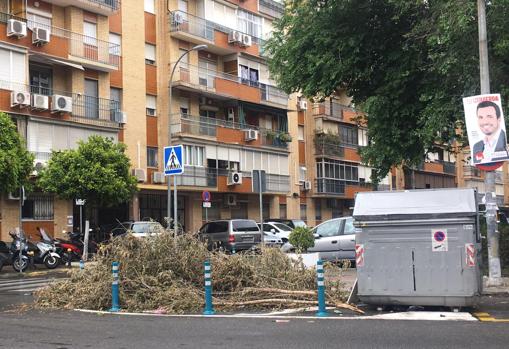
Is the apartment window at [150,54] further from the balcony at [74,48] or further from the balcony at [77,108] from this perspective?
the balcony at [77,108]

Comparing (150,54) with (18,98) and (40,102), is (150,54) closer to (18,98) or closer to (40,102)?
(40,102)

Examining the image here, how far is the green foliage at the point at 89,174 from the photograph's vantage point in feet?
80.8

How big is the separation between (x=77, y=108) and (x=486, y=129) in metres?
22.4

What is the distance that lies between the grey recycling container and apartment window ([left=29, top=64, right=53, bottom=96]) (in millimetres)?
22855

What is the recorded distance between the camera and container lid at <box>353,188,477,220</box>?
10.4 meters

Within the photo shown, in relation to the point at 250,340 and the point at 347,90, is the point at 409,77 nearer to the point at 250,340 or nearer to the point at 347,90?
the point at 347,90

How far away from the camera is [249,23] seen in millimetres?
42781

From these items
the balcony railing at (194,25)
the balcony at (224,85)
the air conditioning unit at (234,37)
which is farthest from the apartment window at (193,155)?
the air conditioning unit at (234,37)

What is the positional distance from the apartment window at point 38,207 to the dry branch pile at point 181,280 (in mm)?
17047

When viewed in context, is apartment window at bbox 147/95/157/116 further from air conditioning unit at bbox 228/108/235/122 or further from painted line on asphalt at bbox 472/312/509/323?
painted line on asphalt at bbox 472/312/509/323

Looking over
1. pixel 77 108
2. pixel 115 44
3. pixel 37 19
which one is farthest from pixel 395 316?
pixel 115 44

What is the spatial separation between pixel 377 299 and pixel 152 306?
408 cm

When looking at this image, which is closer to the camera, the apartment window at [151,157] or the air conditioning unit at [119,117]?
the air conditioning unit at [119,117]

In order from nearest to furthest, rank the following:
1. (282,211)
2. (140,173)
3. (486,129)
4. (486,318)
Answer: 1. (486,318)
2. (486,129)
3. (140,173)
4. (282,211)
